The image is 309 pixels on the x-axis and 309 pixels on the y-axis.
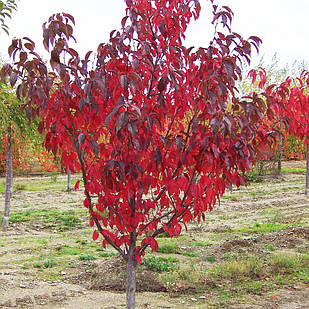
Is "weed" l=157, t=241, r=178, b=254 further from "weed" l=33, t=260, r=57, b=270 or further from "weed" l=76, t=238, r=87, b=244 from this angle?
"weed" l=33, t=260, r=57, b=270

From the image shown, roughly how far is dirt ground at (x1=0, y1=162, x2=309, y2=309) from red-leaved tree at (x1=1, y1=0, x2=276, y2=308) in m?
1.57

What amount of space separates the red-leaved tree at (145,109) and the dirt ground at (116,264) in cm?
157

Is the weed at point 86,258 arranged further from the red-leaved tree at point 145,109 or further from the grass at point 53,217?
the red-leaved tree at point 145,109

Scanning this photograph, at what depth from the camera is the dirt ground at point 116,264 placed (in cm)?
438

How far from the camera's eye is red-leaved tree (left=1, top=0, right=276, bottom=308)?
94.3 inches

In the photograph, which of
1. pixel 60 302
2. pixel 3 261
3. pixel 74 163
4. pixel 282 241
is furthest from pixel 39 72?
pixel 282 241

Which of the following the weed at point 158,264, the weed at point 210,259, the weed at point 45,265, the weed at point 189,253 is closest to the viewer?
the weed at point 158,264

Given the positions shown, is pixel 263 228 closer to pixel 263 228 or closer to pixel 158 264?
pixel 263 228

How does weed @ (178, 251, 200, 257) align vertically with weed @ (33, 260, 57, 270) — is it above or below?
above

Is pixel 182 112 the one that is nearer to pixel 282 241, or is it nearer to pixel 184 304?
pixel 184 304

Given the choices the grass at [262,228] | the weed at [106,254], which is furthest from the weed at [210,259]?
the grass at [262,228]

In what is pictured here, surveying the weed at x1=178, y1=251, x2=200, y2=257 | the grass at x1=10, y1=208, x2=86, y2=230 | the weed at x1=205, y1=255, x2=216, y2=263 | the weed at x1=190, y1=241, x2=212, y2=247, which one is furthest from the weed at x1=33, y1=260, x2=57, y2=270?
the grass at x1=10, y1=208, x2=86, y2=230

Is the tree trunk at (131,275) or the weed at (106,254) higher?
the tree trunk at (131,275)

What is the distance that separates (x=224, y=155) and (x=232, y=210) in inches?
336
